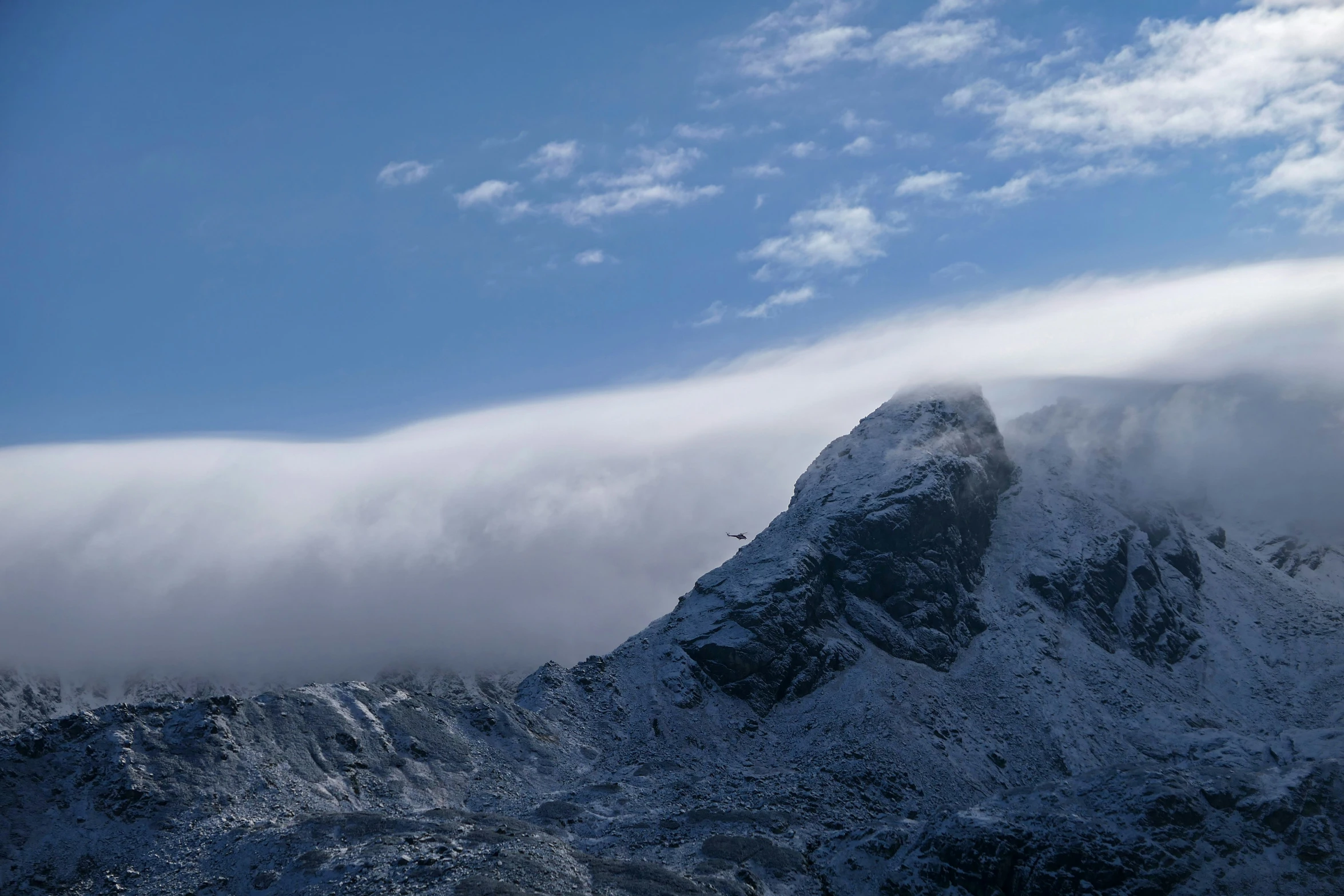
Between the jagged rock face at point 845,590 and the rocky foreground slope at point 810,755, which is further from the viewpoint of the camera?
the jagged rock face at point 845,590

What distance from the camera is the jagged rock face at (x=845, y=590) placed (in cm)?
16738

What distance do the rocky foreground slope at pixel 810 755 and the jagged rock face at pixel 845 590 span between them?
511 millimetres

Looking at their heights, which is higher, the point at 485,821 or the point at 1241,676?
the point at 485,821

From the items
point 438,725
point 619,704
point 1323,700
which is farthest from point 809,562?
point 1323,700

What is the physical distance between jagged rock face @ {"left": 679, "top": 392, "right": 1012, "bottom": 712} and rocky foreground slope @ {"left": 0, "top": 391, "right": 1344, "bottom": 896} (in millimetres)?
511

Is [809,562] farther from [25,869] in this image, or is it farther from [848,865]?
[25,869]

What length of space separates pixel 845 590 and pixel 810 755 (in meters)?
40.8

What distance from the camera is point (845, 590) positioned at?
183 meters

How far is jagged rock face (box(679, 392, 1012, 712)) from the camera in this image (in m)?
167

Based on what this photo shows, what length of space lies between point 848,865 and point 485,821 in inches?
1401

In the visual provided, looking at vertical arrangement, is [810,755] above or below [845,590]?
below

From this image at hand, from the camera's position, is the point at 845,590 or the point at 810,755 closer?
the point at 810,755

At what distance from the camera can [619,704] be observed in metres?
160

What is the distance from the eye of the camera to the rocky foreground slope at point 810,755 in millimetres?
100062
